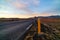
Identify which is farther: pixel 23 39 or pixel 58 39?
pixel 58 39

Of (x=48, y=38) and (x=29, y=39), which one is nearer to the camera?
(x=29, y=39)

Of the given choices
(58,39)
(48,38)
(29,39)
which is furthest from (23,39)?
(58,39)

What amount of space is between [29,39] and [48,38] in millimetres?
2469

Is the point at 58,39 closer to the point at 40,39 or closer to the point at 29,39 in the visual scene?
the point at 40,39

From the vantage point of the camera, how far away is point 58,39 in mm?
10250

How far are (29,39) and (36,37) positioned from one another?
3.13 ft

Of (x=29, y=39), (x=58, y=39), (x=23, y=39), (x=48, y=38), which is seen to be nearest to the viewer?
(x=29, y=39)

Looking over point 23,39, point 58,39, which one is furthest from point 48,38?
point 23,39

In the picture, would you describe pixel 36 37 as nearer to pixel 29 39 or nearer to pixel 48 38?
pixel 29 39

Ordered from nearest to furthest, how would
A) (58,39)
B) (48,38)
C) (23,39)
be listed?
(23,39), (48,38), (58,39)

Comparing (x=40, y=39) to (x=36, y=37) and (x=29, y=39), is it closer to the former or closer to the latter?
(x=36, y=37)

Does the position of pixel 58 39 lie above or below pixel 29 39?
below

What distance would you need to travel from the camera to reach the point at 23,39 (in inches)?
300

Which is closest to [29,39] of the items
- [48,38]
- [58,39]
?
[48,38]
